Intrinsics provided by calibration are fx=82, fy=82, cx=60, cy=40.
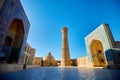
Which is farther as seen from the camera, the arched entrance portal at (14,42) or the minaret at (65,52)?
the minaret at (65,52)

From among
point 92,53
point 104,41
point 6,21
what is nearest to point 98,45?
point 92,53

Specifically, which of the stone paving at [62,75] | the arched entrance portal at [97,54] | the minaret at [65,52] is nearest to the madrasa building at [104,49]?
the arched entrance portal at [97,54]

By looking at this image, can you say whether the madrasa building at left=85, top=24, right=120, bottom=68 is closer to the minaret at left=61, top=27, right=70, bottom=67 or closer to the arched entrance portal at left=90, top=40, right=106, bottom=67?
the arched entrance portal at left=90, top=40, right=106, bottom=67

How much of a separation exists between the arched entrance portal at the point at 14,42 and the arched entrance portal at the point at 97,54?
49.9 feet

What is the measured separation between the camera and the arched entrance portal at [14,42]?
1120cm

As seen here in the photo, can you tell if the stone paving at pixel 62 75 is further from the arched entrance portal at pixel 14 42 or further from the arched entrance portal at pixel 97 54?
the arched entrance portal at pixel 97 54

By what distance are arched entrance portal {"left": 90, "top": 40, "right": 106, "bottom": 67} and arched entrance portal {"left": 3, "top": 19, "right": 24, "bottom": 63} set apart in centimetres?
1519

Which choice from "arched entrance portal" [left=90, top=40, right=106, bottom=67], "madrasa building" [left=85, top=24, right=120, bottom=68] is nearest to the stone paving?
"madrasa building" [left=85, top=24, right=120, bottom=68]

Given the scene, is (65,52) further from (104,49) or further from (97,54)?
(104,49)

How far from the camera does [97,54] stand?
18.9 m

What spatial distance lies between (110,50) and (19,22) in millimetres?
14259

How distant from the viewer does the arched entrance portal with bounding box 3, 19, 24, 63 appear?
11203mm

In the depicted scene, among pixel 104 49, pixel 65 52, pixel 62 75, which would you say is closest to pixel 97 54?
pixel 104 49

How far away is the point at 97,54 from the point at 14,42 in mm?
17002
